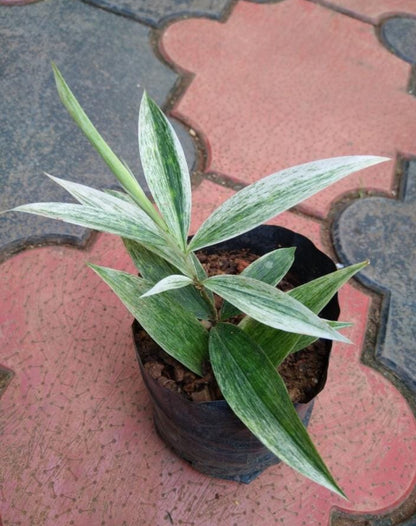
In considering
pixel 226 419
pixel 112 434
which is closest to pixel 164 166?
pixel 226 419

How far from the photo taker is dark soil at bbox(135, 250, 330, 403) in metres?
0.80

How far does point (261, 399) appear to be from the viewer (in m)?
0.63

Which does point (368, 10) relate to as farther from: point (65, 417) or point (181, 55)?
point (65, 417)

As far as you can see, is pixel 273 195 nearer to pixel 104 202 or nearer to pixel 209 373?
pixel 104 202

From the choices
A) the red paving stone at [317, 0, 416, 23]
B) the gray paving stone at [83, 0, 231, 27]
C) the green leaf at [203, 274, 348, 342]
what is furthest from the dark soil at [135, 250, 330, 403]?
the red paving stone at [317, 0, 416, 23]

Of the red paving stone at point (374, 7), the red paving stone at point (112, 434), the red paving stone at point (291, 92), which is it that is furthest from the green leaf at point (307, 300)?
the red paving stone at point (374, 7)

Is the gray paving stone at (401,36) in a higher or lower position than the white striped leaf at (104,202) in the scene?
lower

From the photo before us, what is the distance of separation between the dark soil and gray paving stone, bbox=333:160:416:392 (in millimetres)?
285

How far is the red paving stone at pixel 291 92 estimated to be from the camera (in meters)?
1.34

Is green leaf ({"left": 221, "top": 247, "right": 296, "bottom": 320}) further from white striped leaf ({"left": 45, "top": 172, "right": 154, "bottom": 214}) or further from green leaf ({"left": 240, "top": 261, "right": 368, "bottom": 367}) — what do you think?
white striped leaf ({"left": 45, "top": 172, "right": 154, "bottom": 214})

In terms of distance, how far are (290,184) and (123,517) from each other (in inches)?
23.3

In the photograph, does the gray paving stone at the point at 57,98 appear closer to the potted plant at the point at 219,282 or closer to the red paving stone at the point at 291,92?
the red paving stone at the point at 291,92

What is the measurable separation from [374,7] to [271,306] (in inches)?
55.8

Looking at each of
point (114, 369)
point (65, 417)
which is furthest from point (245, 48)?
point (65, 417)
